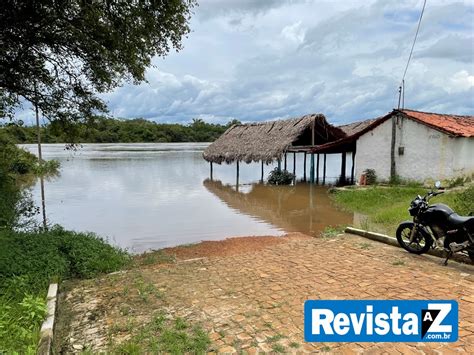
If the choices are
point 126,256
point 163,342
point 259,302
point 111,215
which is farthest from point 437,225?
point 111,215

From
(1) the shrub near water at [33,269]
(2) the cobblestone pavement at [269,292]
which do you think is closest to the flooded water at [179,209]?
(1) the shrub near water at [33,269]

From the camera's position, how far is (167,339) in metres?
3.81

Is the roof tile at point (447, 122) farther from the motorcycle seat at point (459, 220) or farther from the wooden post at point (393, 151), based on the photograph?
the motorcycle seat at point (459, 220)

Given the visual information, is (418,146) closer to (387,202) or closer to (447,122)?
(447,122)

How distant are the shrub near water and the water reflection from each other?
614 centimetres

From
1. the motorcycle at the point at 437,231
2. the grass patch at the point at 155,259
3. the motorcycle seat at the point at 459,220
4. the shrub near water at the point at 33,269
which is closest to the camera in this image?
the shrub near water at the point at 33,269

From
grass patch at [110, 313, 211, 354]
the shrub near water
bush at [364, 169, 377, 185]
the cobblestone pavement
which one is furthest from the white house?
grass patch at [110, 313, 211, 354]

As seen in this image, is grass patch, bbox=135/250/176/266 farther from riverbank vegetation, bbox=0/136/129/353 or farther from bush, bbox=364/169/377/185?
bush, bbox=364/169/377/185

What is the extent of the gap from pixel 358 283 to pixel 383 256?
1.66 m

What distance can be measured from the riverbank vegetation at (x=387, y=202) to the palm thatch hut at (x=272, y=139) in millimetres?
4287

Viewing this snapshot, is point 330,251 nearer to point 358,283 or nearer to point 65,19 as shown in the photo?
point 358,283

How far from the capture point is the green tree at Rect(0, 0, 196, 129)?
6395 mm

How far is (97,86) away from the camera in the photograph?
852 centimetres

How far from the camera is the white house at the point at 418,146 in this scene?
1566 cm
